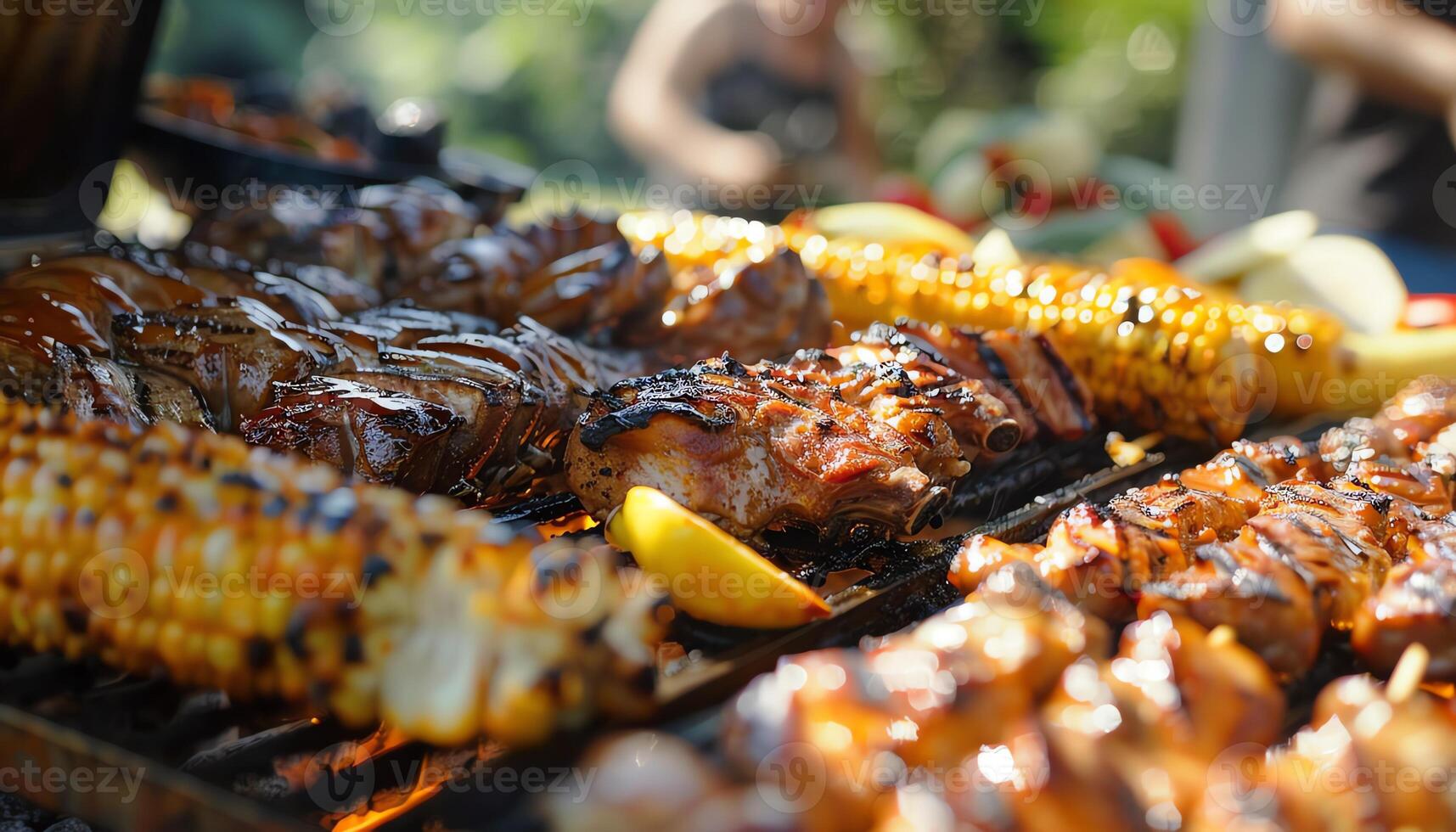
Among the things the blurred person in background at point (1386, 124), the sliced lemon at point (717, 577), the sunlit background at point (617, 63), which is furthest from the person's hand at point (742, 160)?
the sliced lemon at point (717, 577)

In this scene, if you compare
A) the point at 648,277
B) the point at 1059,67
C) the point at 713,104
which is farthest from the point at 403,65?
the point at 648,277

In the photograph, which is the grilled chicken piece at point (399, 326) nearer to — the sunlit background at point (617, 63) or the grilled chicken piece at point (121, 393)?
the grilled chicken piece at point (121, 393)

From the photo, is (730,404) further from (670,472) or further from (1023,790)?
(1023,790)

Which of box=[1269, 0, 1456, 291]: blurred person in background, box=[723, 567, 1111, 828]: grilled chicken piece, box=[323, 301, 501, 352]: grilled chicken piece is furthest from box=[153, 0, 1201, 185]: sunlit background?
box=[723, 567, 1111, 828]: grilled chicken piece

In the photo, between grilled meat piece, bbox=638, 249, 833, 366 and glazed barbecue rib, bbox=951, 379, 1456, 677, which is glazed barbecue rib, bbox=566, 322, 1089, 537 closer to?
glazed barbecue rib, bbox=951, 379, 1456, 677

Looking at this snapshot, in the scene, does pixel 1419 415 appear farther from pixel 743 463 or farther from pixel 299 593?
pixel 299 593

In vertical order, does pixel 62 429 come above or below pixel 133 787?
above

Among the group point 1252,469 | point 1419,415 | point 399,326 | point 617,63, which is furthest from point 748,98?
point 617,63
